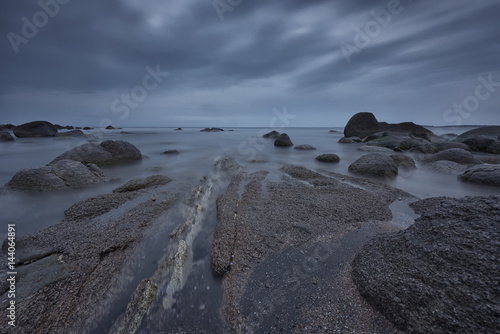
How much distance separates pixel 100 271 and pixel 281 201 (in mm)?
3804

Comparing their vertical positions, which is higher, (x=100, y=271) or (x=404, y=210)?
(x=100, y=271)

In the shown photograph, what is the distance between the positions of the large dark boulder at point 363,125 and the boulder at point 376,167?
26.1 metres

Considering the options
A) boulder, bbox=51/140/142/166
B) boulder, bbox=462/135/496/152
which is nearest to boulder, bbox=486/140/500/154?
boulder, bbox=462/135/496/152

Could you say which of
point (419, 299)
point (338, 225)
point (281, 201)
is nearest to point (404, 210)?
point (338, 225)

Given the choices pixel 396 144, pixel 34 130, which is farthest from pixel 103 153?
pixel 34 130

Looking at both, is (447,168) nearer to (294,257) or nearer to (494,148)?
(494,148)

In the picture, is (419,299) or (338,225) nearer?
(419,299)

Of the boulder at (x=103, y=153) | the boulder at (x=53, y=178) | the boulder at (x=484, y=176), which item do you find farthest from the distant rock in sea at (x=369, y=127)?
the boulder at (x=53, y=178)

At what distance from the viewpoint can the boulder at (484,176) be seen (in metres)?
6.68

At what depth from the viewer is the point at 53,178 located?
6.07 m

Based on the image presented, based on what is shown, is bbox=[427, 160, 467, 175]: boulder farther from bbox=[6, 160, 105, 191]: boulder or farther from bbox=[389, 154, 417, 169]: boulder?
bbox=[6, 160, 105, 191]: boulder

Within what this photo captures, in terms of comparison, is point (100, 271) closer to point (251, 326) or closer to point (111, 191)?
point (251, 326)

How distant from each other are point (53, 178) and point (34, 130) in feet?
122

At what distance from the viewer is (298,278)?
100.0 inches
